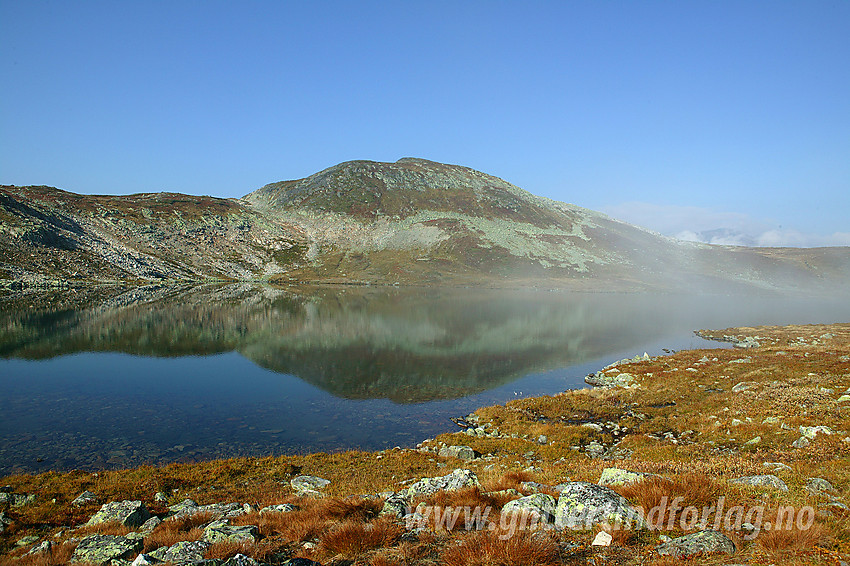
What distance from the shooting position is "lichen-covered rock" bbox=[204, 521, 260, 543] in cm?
1009

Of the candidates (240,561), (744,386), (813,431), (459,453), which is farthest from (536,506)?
(744,386)

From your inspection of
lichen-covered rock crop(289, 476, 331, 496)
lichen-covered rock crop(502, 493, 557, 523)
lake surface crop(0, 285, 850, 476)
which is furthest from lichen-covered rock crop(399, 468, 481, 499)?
lake surface crop(0, 285, 850, 476)

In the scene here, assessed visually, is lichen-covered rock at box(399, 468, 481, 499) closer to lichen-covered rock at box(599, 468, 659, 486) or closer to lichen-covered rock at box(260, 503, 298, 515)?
lichen-covered rock at box(260, 503, 298, 515)

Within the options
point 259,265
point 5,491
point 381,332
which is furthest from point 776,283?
point 5,491

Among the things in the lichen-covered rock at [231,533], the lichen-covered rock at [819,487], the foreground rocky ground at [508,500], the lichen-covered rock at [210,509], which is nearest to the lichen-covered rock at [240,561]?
the foreground rocky ground at [508,500]

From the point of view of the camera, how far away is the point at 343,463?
21.7 m

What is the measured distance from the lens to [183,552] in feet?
31.5

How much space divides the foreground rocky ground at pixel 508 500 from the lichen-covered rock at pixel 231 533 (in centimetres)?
5

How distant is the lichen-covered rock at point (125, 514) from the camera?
13.0 m

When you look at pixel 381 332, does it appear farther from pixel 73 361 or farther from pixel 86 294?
pixel 86 294

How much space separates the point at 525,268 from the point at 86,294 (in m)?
144

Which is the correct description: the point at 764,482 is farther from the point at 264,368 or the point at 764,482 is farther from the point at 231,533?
the point at 264,368

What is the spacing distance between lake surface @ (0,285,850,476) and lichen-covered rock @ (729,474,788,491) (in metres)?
18.2

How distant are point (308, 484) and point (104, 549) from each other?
8.64 m
